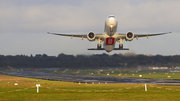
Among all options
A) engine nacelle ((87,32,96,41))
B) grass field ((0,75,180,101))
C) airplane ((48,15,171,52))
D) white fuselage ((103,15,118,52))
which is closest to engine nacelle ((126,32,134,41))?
airplane ((48,15,171,52))

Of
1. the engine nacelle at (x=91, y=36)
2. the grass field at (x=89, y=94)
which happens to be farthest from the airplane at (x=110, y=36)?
the grass field at (x=89, y=94)

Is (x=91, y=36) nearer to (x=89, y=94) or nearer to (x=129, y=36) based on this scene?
(x=129, y=36)

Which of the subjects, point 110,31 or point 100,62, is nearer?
point 110,31

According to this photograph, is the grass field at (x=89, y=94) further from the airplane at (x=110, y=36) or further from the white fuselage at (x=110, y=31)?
the airplane at (x=110, y=36)

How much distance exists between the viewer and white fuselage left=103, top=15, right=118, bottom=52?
4468 centimetres

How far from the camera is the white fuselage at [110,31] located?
1759 inches

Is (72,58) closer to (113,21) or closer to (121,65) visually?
(121,65)

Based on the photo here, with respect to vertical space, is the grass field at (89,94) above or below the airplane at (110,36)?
below

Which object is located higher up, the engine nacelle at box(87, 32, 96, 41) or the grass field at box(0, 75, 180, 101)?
the engine nacelle at box(87, 32, 96, 41)

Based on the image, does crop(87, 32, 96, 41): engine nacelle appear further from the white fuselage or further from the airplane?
the white fuselage

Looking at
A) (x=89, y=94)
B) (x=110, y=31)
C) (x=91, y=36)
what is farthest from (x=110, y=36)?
(x=89, y=94)

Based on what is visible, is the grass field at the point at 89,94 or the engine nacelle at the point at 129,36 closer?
the grass field at the point at 89,94

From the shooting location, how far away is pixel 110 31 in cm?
4709

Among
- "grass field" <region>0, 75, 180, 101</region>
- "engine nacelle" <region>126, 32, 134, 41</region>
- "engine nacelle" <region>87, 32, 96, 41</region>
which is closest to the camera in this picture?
"grass field" <region>0, 75, 180, 101</region>
